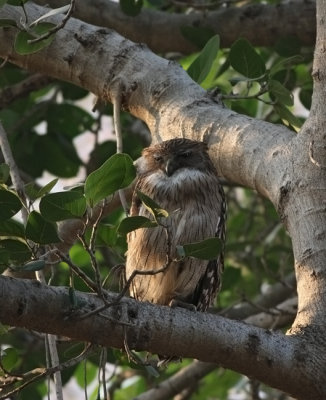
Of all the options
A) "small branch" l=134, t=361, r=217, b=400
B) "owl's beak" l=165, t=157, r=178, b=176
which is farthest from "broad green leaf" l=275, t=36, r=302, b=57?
"small branch" l=134, t=361, r=217, b=400

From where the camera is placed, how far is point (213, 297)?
4219 mm

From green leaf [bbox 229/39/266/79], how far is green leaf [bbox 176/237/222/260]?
1.22 metres

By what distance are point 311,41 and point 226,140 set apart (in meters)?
1.59

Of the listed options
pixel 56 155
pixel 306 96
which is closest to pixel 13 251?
pixel 306 96

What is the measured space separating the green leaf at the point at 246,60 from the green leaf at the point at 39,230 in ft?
4.66

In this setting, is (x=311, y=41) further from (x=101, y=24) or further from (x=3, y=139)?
(x=3, y=139)

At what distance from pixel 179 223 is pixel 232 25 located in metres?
1.52

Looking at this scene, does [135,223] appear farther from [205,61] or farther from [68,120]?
[68,120]

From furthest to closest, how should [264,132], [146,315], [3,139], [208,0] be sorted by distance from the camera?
[208,0] → [264,132] → [3,139] → [146,315]

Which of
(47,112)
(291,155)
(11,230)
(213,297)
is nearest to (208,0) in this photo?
(47,112)

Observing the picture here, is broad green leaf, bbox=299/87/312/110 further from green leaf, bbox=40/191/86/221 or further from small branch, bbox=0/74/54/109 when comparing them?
green leaf, bbox=40/191/86/221

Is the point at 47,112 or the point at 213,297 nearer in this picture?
the point at 213,297

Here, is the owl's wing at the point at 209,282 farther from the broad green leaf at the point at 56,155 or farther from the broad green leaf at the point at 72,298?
the broad green leaf at the point at 72,298

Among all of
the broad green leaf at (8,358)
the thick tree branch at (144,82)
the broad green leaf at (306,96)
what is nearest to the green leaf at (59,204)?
the broad green leaf at (8,358)
